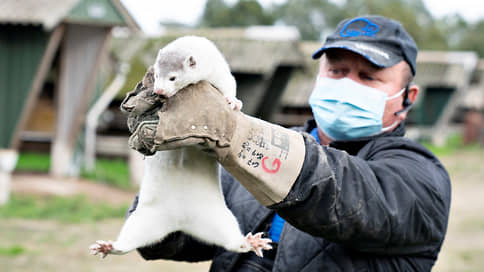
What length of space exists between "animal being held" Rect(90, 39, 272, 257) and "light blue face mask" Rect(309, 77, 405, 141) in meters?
0.71

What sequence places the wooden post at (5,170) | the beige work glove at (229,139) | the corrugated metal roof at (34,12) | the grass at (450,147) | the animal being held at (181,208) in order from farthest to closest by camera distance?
the grass at (450,147) < the wooden post at (5,170) < the corrugated metal roof at (34,12) < the animal being held at (181,208) < the beige work glove at (229,139)

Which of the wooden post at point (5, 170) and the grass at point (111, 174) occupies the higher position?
the wooden post at point (5, 170)

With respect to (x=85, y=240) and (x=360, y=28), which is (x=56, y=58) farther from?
(x=360, y=28)

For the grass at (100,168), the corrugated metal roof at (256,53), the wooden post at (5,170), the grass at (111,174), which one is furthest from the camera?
the grass at (100,168)

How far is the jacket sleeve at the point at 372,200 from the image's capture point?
6.06 ft

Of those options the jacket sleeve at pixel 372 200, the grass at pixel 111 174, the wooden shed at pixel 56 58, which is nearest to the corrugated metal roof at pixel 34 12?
the wooden shed at pixel 56 58

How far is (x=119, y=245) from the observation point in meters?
2.14

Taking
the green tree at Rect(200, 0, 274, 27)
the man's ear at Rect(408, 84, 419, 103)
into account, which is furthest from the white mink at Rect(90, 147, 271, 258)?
the green tree at Rect(200, 0, 274, 27)

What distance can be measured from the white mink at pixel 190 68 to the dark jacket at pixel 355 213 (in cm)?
37

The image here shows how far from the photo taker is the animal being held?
2102 millimetres

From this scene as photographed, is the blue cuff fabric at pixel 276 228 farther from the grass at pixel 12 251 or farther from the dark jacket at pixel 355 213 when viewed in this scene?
the grass at pixel 12 251

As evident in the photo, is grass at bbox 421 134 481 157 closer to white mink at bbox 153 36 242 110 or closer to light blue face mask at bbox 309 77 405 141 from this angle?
light blue face mask at bbox 309 77 405 141

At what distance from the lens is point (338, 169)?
1.91 meters

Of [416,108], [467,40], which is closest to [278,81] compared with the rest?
[416,108]
